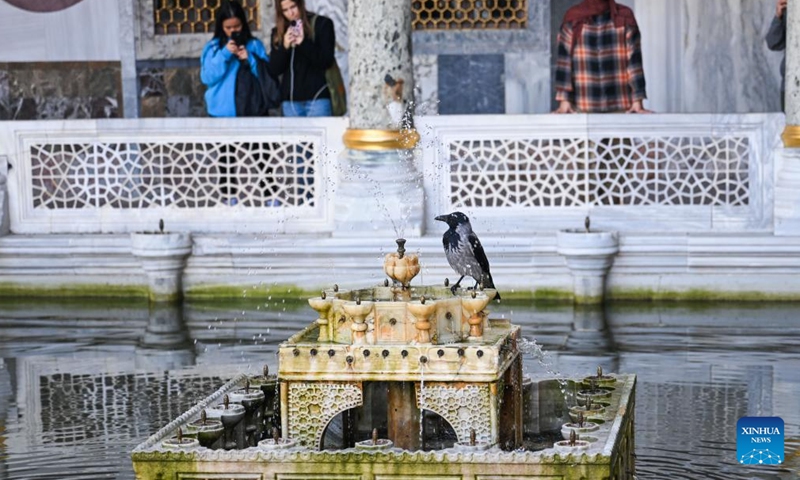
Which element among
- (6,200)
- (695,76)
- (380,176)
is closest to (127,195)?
(6,200)

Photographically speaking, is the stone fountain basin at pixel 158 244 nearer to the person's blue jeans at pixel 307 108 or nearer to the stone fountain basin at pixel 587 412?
the person's blue jeans at pixel 307 108

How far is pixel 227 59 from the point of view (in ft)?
43.3

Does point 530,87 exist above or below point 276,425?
above

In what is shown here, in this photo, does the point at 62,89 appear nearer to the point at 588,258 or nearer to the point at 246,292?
the point at 246,292

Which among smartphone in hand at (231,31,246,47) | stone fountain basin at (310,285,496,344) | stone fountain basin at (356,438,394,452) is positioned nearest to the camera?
stone fountain basin at (356,438,394,452)

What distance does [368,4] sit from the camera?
12.0 metres

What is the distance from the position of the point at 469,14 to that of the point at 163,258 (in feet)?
16.0

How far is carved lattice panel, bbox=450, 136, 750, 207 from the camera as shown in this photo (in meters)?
12.2

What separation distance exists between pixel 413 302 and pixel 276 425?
113cm

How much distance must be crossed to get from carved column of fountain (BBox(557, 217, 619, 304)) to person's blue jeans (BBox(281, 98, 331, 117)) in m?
2.44

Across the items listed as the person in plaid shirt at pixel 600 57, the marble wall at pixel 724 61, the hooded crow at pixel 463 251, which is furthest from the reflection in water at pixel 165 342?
the marble wall at pixel 724 61

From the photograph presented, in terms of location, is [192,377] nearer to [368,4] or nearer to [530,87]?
[368,4]

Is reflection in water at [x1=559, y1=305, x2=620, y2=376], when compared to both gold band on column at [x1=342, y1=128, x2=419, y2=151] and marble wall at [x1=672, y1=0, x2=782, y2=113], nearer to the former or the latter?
gold band on column at [x1=342, y1=128, x2=419, y2=151]

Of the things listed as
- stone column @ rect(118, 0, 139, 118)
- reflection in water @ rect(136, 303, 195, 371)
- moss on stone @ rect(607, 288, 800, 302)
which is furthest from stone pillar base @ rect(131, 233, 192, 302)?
stone column @ rect(118, 0, 139, 118)
